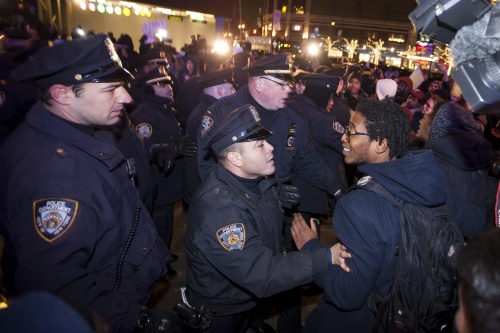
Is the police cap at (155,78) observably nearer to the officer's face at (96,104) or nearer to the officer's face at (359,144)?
the officer's face at (96,104)

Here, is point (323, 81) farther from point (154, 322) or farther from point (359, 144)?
point (154, 322)

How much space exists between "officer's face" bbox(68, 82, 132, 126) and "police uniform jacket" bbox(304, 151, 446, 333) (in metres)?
1.79

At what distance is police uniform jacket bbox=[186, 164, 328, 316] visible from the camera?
2188mm

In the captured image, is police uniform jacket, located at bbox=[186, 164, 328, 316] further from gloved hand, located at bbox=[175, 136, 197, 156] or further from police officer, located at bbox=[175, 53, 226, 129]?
police officer, located at bbox=[175, 53, 226, 129]

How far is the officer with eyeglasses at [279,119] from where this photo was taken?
4062mm

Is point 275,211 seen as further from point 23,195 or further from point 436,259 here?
point 23,195

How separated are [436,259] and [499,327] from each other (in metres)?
1.04

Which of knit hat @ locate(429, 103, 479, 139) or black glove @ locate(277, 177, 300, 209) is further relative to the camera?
knit hat @ locate(429, 103, 479, 139)

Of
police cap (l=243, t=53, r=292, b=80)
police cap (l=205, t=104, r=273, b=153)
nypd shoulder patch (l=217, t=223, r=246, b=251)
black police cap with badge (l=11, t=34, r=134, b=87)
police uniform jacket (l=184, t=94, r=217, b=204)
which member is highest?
black police cap with badge (l=11, t=34, r=134, b=87)

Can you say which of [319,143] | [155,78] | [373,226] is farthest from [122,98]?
[319,143]

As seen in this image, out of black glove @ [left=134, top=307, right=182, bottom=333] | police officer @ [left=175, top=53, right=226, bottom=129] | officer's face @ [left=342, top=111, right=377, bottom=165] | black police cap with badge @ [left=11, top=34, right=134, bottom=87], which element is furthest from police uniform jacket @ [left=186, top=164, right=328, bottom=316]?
police officer @ [left=175, top=53, right=226, bottom=129]

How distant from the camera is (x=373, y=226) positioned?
1.97m

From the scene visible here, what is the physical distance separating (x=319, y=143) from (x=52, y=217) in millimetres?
3944

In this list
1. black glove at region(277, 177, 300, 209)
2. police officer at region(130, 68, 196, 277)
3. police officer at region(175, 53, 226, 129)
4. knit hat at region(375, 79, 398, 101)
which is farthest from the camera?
knit hat at region(375, 79, 398, 101)
